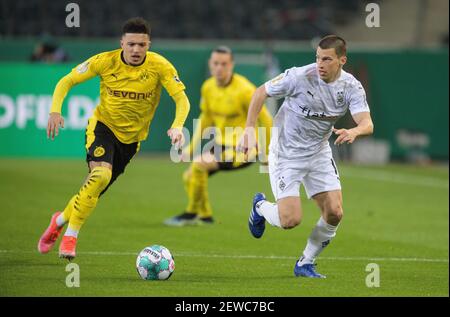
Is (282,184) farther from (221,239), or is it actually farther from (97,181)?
(221,239)

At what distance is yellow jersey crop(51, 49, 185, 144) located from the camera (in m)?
10.1

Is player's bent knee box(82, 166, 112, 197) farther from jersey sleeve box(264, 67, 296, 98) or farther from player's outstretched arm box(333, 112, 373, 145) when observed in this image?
player's outstretched arm box(333, 112, 373, 145)

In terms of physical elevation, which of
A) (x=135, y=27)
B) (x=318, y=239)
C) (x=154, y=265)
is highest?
(x=135, y=27)

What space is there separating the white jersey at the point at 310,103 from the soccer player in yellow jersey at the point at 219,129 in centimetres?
412

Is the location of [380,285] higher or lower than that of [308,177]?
lower

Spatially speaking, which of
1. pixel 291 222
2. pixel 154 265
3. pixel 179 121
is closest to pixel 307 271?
pixel 291 222

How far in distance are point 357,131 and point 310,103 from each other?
84cm

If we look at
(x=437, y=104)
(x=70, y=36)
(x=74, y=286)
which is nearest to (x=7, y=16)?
(x=70, y=36)

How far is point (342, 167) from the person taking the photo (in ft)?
77.5

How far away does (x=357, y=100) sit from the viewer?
946 cm

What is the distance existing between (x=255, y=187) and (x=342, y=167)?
4.79 m

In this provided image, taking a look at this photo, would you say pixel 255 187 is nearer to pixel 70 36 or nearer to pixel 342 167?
pixel 342 167

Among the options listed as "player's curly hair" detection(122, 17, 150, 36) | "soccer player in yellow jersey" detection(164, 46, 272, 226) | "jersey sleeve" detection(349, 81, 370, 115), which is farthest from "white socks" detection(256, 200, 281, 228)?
"soccer player in yellow jersey" detection(164, 46, 272, 226)

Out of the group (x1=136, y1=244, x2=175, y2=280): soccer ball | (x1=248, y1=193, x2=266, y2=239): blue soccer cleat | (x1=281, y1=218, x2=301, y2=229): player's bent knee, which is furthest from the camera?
(x1=248, y1=193, x2=266, y2=239): blue soccer cleat
